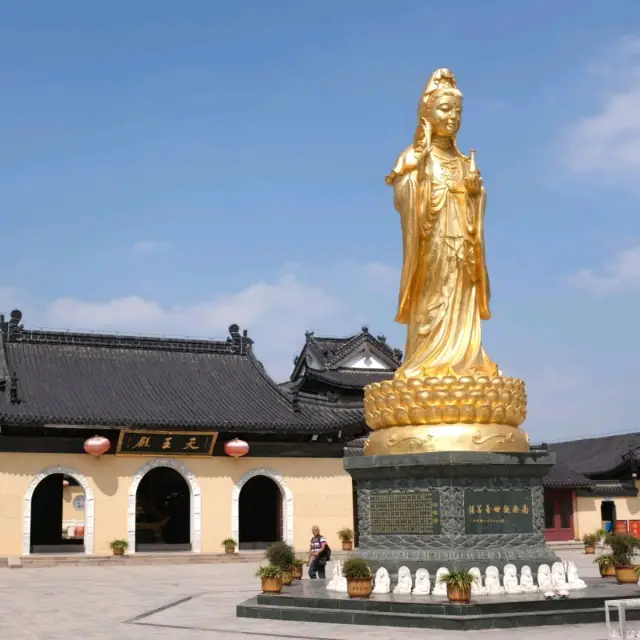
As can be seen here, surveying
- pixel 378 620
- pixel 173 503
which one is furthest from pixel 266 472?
pixel 378 620

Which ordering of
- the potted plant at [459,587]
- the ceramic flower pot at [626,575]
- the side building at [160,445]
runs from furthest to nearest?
the side building at [160,445]
the ceramic flower pot at [626,575]
the potted plant at [459,587]

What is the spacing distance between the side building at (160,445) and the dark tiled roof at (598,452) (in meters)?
18.4

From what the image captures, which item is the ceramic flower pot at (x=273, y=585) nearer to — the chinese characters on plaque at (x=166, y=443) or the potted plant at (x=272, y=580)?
the potted plant at (x=272, y=580)

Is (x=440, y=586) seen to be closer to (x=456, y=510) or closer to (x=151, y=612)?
(x=456, y=510)

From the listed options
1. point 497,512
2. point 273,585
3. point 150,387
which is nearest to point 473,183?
point 497,512

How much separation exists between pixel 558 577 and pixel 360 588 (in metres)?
2.72

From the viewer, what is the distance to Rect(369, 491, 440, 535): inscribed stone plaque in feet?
43.4

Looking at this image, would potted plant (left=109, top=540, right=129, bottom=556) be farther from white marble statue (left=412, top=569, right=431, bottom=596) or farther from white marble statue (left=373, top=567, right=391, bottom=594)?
white marble statue (left=412, top=569, right=431, bottom=596)

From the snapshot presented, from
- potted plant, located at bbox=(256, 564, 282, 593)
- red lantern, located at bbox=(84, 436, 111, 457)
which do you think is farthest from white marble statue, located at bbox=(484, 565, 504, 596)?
red lantern, located at bbox=(84, 436, 111, 457)

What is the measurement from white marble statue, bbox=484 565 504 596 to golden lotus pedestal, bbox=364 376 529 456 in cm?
160

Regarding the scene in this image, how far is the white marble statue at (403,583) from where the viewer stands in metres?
12.8

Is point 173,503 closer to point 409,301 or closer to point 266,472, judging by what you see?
point 266,472

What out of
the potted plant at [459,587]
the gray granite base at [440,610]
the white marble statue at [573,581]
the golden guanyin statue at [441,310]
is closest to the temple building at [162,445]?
the golden guanyin statue at [441,310]

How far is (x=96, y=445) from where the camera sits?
28.7 meters
